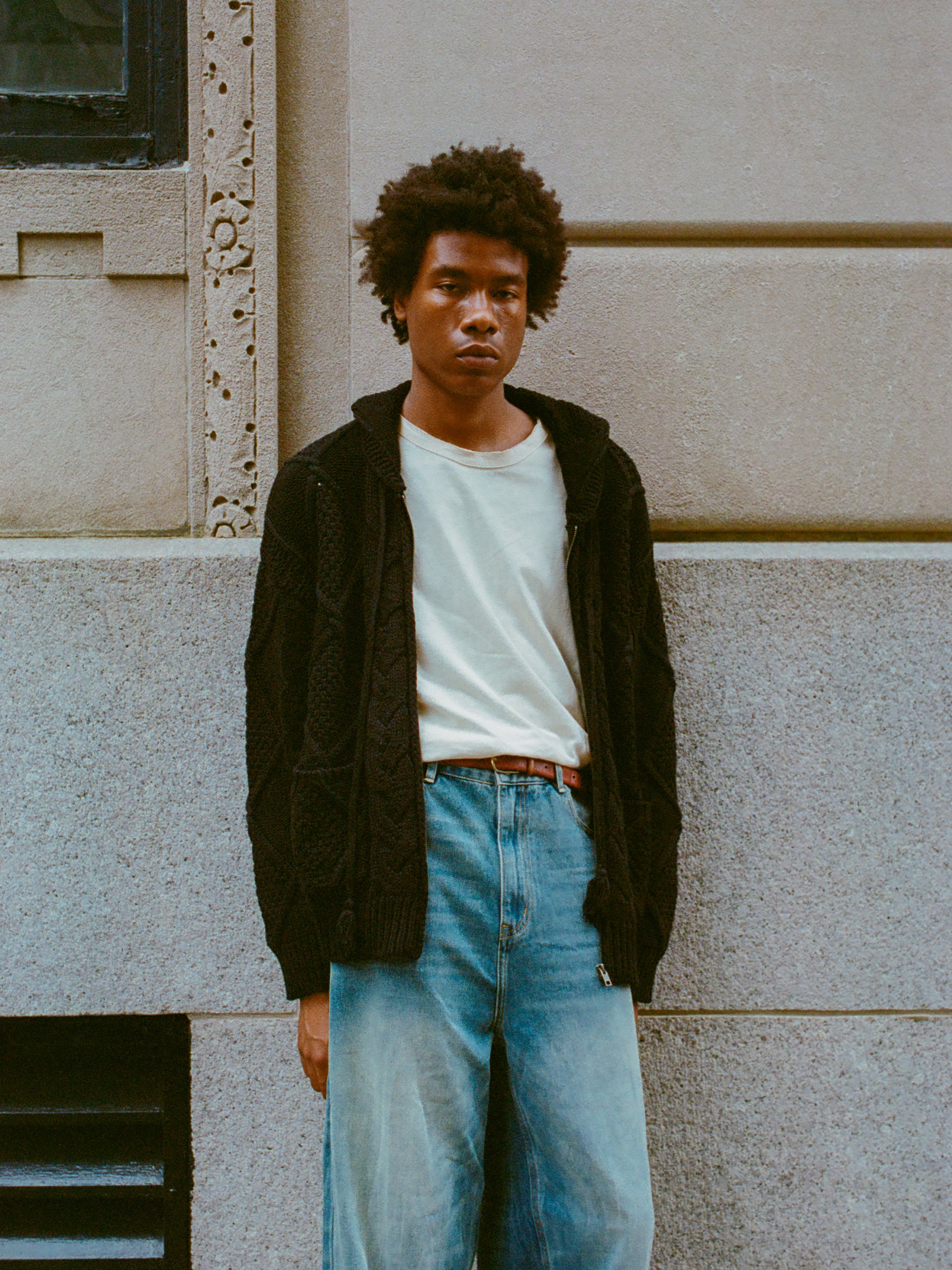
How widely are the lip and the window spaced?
54.0 inches

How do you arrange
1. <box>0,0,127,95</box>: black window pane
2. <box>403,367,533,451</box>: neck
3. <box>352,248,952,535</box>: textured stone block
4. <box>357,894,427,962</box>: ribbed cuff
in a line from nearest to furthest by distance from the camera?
<box>357,894,427,962</box>: ribbed cuff < <box>403,367,533,451</box>: neck < <box>352,248,952,535</box>: textured stone block < <box>0,0,127,95</box>: black window pane

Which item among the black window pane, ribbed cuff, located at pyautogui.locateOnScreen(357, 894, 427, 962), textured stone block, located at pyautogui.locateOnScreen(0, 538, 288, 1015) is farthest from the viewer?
the black window pane

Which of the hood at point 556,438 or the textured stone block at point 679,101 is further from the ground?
the textured stone block at point 679,101

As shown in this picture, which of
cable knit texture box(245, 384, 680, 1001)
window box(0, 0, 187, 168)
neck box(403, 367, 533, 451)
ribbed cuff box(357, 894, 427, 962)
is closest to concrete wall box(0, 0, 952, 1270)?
window box(0, 0, 187, 168)

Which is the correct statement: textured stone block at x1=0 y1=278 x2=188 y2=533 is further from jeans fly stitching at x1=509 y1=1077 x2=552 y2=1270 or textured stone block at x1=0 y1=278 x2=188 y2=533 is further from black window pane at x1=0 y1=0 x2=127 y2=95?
jeans fly stitching at x1=509 y1=1077 x2=552 y2=1270

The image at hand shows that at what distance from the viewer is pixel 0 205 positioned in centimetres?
268

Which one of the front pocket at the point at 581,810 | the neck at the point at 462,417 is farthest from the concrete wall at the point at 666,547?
the front pocket at the point at 581,810

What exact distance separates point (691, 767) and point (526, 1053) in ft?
3.29

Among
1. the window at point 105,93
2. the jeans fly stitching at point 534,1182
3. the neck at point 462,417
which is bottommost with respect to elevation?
the jeans fly stitching at point 534,1182

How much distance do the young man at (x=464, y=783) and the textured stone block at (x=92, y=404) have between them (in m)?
0.84

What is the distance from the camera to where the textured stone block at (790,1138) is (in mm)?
2639

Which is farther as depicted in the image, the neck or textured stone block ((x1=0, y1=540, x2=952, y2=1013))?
textured stone block ((x1=0, y1=540, x2=952, y2=1013))

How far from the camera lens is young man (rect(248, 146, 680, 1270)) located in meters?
1.81

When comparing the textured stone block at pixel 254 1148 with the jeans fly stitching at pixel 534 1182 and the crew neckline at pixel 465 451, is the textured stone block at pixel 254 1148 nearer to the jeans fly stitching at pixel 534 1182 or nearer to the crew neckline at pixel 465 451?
the jeans fly stitching at pixel 534 1182
